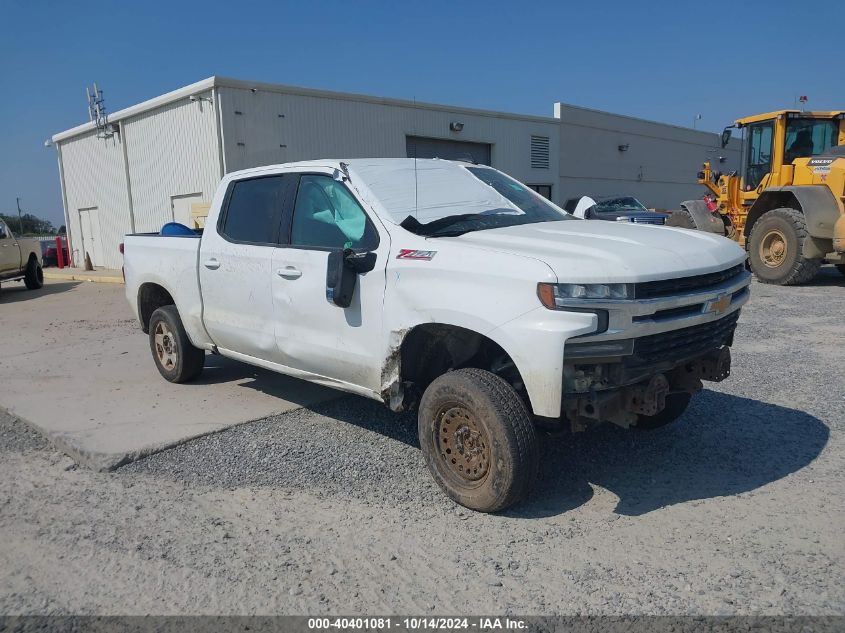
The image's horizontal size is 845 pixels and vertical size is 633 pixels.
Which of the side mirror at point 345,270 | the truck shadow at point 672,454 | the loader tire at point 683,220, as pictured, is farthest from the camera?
the loader tire at point 683,220

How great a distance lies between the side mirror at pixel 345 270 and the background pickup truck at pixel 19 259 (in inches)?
590

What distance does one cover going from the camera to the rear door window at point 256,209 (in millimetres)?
4922

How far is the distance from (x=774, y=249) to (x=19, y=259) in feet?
56.0

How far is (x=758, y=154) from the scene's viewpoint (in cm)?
1307

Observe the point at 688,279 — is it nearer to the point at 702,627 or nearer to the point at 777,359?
the point at 702,627

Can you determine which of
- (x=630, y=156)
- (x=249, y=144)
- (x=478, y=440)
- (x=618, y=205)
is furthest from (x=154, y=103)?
(x=630, y=156)

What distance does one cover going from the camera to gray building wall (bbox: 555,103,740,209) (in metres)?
29.0

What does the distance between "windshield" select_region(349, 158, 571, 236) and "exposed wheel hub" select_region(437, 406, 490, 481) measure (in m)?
1.10

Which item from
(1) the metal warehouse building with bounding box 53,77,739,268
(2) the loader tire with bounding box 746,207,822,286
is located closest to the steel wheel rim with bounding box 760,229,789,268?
(2) the loader tire with bounding box 746,207,822,286

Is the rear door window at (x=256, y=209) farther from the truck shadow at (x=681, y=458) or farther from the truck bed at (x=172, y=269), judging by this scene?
the truck shadow at (x=681, y=458)

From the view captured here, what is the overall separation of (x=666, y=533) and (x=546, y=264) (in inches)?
59.4

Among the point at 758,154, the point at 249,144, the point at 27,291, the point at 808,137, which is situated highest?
the point at 249,144

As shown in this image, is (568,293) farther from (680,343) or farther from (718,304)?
(718,304)

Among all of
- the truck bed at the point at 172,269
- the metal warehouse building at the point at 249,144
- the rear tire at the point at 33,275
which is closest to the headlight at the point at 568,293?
the truck bed at the point at 172,269
